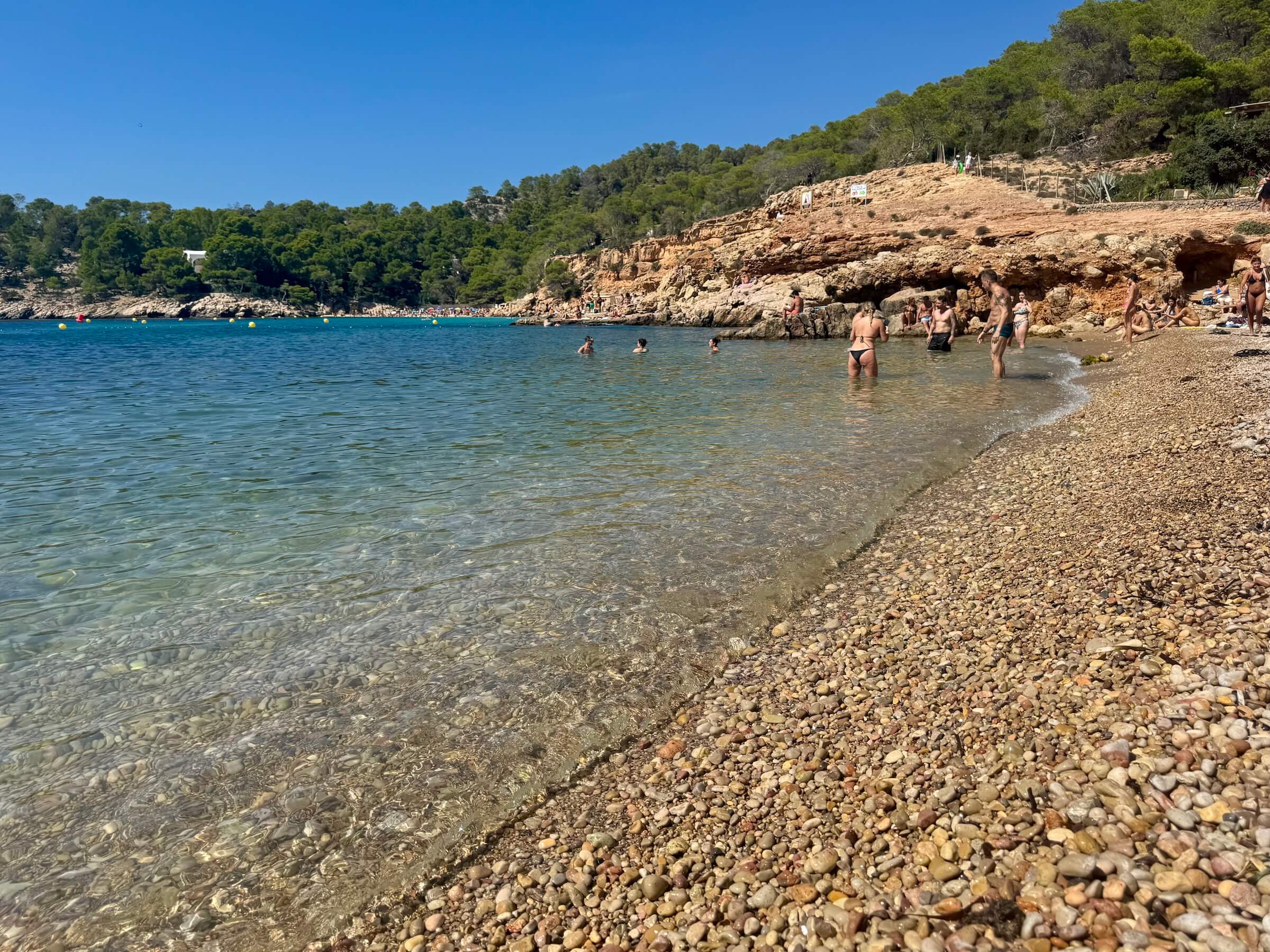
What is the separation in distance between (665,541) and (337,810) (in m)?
3.57

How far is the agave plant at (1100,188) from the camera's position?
35.0 meters

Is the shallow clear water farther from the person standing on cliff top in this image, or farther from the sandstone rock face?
the person standing on cliff top

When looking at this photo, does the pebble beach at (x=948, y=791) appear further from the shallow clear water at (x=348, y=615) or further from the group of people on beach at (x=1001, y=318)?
the group of people on beach at (x=1001, y=318)

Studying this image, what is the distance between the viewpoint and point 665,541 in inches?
241

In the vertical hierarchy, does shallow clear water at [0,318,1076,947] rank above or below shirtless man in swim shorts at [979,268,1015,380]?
below

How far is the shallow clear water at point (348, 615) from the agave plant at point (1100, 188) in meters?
30.2

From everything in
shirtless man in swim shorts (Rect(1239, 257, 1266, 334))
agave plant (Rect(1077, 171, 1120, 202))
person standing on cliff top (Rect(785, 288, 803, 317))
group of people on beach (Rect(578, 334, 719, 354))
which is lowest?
group of people on beach (Rect(578, 334, 719, 354))

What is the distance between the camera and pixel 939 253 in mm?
32781

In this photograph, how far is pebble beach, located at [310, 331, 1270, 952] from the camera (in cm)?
200

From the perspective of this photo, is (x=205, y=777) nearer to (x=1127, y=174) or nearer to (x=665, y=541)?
(x=665, y=541)

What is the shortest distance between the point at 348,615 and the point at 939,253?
34.3 meters

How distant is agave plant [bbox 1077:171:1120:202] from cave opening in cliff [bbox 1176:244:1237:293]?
9.89 metres

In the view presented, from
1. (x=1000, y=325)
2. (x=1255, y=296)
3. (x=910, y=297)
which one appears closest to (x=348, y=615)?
(x=1000, y=325)

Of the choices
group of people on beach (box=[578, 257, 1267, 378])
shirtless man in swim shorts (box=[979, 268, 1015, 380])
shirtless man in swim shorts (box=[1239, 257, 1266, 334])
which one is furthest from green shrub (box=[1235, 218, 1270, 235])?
shirtless man in swim shorts (box=[979, 268, 1015, 380])
